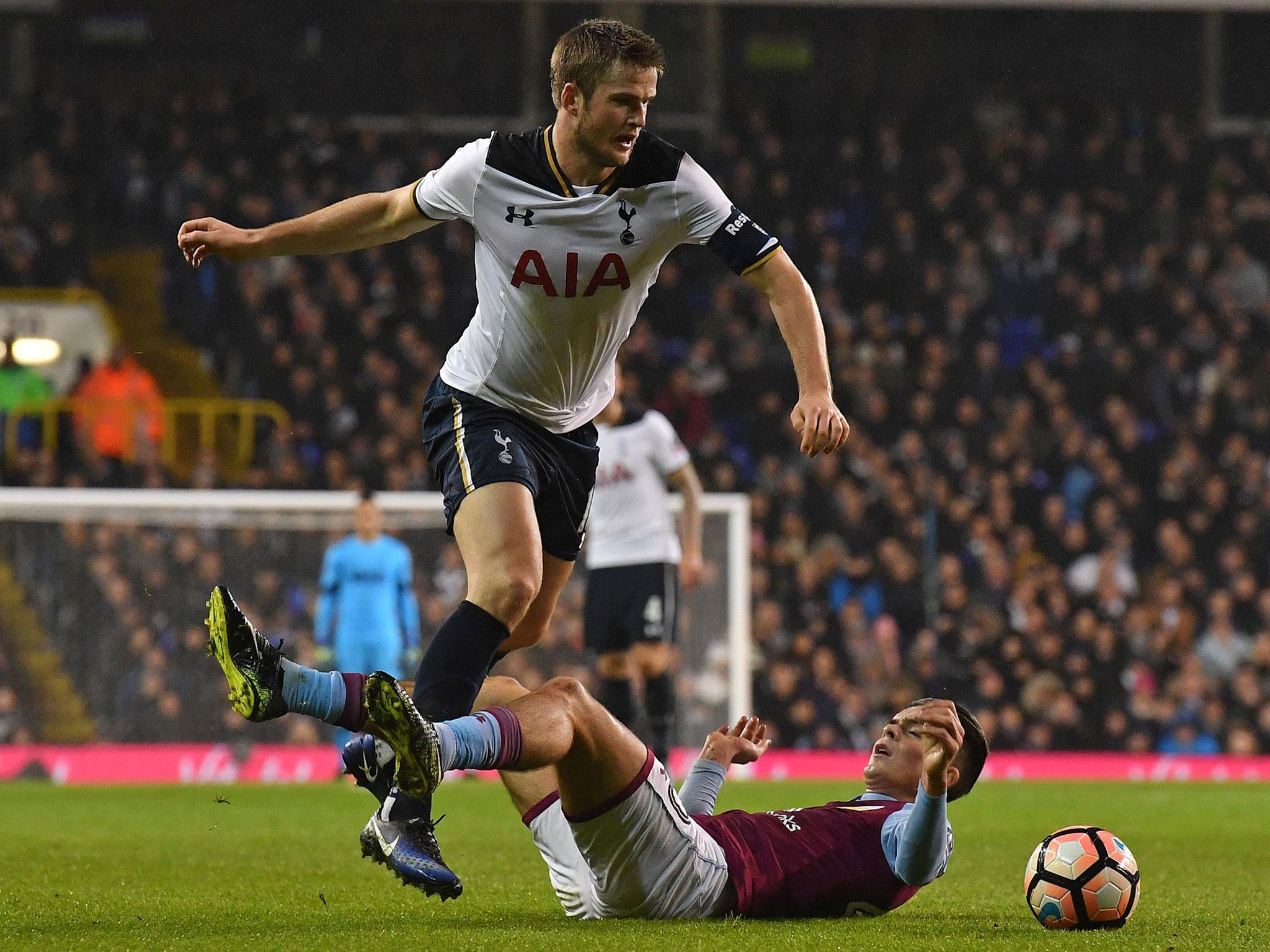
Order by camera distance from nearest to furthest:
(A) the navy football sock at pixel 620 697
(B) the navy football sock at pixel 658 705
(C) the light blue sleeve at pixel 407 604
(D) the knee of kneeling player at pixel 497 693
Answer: (D) the knee of kneeling player at pixel 497 693
(A) the navy football sock at pixel 620 697
(B) the navy football sock at pixel 658 705
(C) the light blue sleeve at pixel 407 604

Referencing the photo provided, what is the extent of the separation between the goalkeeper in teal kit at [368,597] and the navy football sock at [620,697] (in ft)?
7.87

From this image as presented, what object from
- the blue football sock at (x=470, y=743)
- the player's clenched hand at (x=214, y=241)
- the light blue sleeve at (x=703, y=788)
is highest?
the player's clenched hand at (x=214, y=241)

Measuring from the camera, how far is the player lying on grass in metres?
3.99

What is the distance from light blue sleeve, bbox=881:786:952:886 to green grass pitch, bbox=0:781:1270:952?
0.51 ft

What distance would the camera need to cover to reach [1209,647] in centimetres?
1579

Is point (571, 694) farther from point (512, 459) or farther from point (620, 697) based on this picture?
point (620, 697)

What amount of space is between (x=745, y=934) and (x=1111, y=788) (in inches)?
355

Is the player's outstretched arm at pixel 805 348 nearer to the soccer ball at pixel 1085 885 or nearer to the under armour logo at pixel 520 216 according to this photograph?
the under armour logo at pixel 520 216

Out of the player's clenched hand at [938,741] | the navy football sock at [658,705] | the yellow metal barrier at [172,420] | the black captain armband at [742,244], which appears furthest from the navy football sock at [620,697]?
the yellow metal barrier at [172,420]

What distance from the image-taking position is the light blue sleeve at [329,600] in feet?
39.1

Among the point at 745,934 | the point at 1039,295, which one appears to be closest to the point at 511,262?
the point at 745,934

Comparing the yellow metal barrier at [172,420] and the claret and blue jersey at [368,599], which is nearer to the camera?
the claret and blue jersey at [368,599]

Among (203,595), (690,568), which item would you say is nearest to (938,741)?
(690,568)

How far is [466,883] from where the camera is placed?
581 centimetres
